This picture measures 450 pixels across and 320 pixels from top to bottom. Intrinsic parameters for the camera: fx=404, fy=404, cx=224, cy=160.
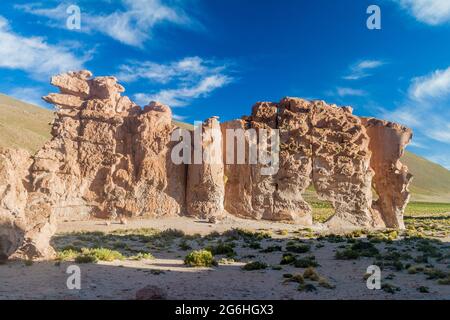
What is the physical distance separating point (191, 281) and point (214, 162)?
70.8ft

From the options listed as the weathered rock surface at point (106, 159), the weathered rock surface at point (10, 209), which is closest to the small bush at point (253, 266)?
the weathered rock surface at point (10, 209)

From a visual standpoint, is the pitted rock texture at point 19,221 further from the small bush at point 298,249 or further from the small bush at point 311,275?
the small bush at point 298,249

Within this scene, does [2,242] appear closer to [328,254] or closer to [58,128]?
[328,254]

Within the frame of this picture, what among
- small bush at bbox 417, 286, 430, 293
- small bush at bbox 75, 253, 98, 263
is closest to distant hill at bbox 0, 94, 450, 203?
small bush at bbox 75, 253, 98, 263

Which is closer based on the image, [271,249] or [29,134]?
[271,249]

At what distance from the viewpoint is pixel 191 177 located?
35.3 meters

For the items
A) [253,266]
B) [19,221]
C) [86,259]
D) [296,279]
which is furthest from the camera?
[253,266]

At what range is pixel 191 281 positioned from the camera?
1396 centimetres

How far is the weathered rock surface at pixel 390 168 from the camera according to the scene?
39094 mm

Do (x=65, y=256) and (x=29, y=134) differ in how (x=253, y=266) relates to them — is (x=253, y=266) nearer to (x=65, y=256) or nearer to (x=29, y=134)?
(x=65, y=256)

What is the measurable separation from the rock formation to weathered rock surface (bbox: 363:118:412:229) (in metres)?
0.10

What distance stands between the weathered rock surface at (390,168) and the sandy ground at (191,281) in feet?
71.1

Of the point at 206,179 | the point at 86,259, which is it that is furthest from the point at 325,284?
the point at 206,179
